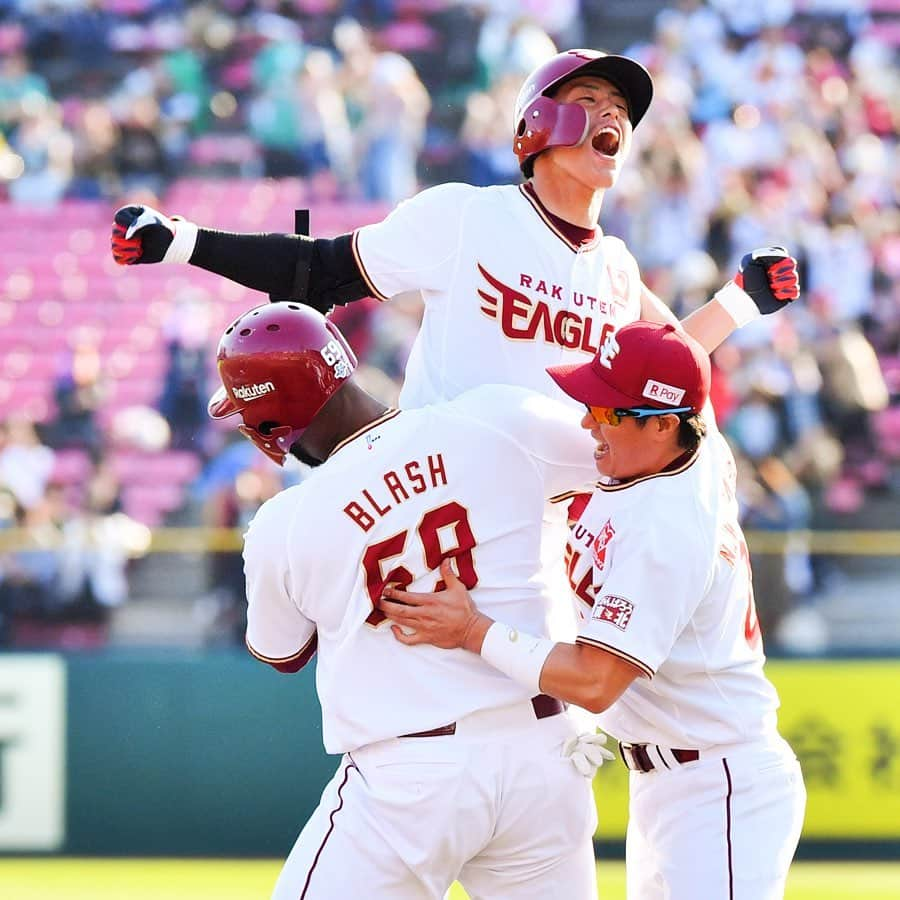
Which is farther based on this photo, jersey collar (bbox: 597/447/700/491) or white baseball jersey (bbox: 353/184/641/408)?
white baseball jersey (bbox: 353/184/641/408)

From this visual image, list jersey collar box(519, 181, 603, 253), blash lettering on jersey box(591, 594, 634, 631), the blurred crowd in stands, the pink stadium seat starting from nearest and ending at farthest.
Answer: blash lettering on jersey box(591, 594, 634, 631) → jersey collar box(519, 181, 603, 253) → the blurred crowd in stands → the pink stadium seat

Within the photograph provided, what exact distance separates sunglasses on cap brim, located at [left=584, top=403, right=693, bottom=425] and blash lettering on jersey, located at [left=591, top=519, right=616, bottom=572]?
0.78 ft

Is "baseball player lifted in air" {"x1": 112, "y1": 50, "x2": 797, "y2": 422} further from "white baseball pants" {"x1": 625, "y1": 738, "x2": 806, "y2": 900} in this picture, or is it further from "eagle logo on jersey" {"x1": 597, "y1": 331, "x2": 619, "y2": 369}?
"white baseball pants" {"x1": 625, "y1": 738, "x2": 806, "y2": 900}

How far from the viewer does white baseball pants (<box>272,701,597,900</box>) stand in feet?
13.0

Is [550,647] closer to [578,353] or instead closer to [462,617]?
[462,617]

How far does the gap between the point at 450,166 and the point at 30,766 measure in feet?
19.2

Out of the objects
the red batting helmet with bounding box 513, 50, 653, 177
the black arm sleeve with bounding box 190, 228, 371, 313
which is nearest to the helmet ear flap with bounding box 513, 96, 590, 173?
the red batting helmet with bounding box 513, 50, 653, 177

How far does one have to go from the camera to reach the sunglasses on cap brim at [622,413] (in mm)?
3932

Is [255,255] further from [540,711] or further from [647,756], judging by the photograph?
[647,756]

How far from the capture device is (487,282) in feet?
14.9

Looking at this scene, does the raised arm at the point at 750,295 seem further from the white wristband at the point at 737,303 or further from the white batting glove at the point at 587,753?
the white batting glove at the point at 587,753

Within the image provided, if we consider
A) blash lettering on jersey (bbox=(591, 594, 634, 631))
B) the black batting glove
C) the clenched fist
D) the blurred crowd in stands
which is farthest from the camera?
the blurred crowd in stands

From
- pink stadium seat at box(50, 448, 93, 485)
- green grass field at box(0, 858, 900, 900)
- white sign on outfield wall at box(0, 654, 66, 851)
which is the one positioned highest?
pink stadium seat at box(50, 448, 93, 485)

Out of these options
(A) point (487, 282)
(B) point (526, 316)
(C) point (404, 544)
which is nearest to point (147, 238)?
(A) point (487, 282)
